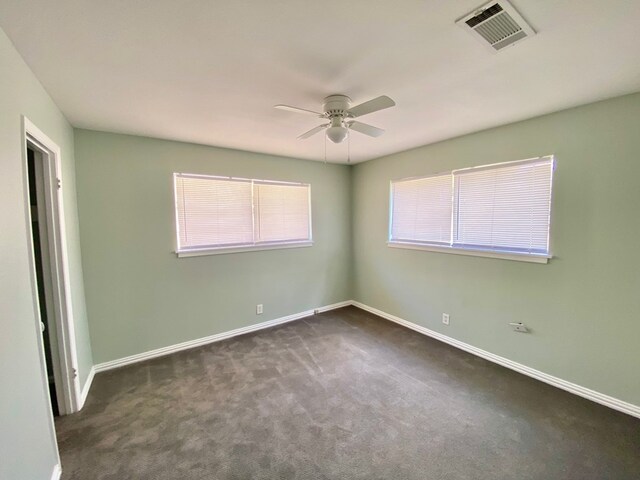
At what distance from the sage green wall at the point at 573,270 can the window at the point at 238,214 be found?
1.98m

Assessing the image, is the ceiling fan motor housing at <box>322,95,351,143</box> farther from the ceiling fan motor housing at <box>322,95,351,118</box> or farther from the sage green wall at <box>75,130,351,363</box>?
the sage green wall at <box>75,130,351,363</box>

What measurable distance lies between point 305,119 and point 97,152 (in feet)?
6.78

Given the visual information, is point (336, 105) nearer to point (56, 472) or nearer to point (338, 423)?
point (338, 423)

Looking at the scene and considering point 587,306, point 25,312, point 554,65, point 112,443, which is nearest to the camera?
point 25,312

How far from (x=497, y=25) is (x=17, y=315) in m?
2.66

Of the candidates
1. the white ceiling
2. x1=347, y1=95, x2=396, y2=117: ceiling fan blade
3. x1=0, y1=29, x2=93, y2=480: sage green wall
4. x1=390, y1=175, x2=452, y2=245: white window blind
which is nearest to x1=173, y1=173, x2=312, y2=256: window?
the white ceiling

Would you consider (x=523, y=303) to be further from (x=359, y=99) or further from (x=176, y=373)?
(x=176, y=373)

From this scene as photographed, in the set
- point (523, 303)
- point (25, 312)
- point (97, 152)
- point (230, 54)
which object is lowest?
point (523, 303)

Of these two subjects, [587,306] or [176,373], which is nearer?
[587,306]

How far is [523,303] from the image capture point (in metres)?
2.64

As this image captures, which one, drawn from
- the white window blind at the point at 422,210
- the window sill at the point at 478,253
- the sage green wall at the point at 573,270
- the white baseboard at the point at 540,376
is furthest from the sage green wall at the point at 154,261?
the sage green wall at the point at 573,270

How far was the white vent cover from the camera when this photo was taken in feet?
3.87

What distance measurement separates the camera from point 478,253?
2.97 metres

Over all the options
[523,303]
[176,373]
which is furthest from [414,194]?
[176,373]
